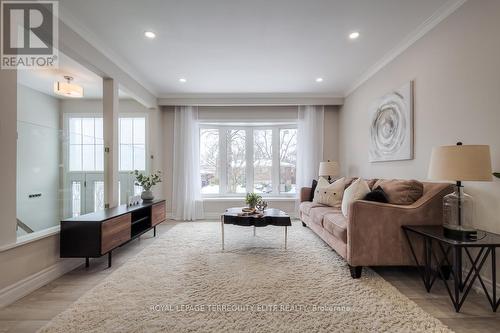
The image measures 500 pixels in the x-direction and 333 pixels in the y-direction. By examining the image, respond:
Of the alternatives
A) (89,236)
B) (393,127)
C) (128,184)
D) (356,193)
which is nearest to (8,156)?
(89,236)

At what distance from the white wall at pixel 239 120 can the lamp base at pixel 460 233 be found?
11.0 ft

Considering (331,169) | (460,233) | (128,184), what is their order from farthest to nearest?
(128,184) < (331,169) < (460,233)

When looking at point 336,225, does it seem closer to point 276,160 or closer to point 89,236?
point 89,236

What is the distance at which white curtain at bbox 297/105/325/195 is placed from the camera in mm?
5168

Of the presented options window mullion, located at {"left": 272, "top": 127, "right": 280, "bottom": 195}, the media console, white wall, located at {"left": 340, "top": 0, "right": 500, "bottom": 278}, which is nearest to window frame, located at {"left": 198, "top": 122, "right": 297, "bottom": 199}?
window mullion, located at {"left": 272, "top": 127, "right": 280, "bottom": 195}

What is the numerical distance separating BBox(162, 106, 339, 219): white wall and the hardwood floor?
2657mm

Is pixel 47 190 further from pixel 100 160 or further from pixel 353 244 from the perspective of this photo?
pixel 353 244

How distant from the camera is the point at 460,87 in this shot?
2275 mm

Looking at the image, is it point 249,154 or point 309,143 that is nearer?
point 309,143

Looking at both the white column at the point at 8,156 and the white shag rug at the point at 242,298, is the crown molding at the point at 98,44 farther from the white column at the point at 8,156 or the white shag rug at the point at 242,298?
the white shag rug at the point at 242,298

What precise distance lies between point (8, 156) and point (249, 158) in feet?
13.5

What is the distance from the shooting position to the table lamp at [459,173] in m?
1.78

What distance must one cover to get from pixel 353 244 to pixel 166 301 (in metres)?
1.80

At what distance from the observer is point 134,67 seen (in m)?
3.76
